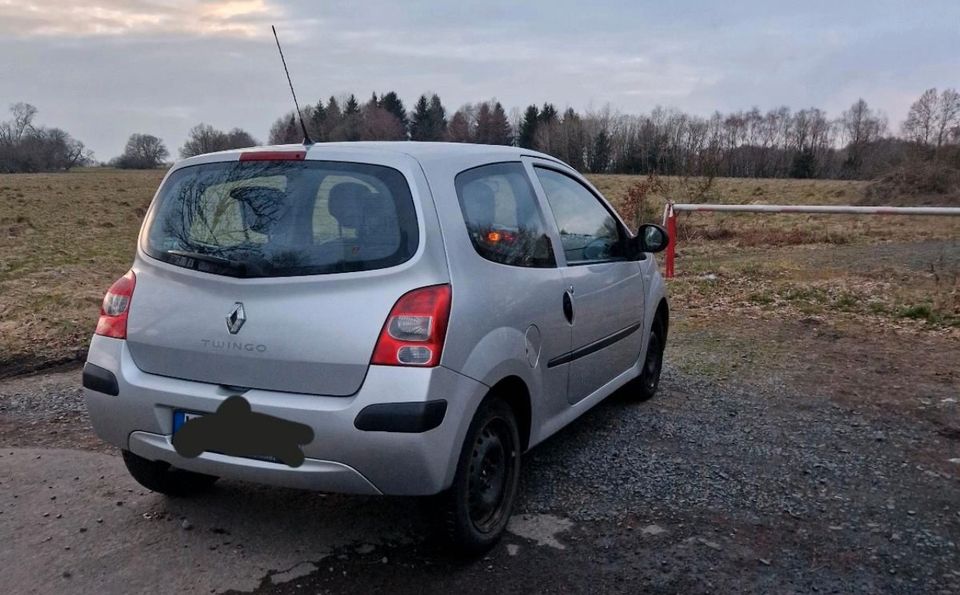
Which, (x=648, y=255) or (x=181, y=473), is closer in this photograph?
(x=181, y=473)

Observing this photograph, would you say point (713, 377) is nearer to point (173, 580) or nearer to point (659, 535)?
point (659, 535)

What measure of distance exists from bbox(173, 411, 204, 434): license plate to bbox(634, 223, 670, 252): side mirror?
2928 millimetres

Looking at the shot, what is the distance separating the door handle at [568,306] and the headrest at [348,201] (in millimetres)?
1213

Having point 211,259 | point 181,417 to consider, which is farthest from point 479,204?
point 181,417

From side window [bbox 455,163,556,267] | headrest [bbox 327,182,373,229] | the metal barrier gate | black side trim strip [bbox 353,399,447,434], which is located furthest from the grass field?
black side trim strip [bbox 353,399,447,434]

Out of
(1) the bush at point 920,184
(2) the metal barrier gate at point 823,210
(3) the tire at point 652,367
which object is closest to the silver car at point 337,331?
(3) the tire at point 652,367

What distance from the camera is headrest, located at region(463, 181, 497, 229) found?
3.36m

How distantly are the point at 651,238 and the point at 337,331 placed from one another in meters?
2.69

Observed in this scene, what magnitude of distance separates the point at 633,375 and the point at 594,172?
3172 cm

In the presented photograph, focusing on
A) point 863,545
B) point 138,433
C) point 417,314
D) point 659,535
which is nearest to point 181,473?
point 138,433

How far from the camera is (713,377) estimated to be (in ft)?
20.2

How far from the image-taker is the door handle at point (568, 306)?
3873 millimetres

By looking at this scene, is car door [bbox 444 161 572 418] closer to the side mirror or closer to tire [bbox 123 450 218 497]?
the side mirror

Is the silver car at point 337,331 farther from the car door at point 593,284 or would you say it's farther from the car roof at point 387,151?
the car door at point 593,284
